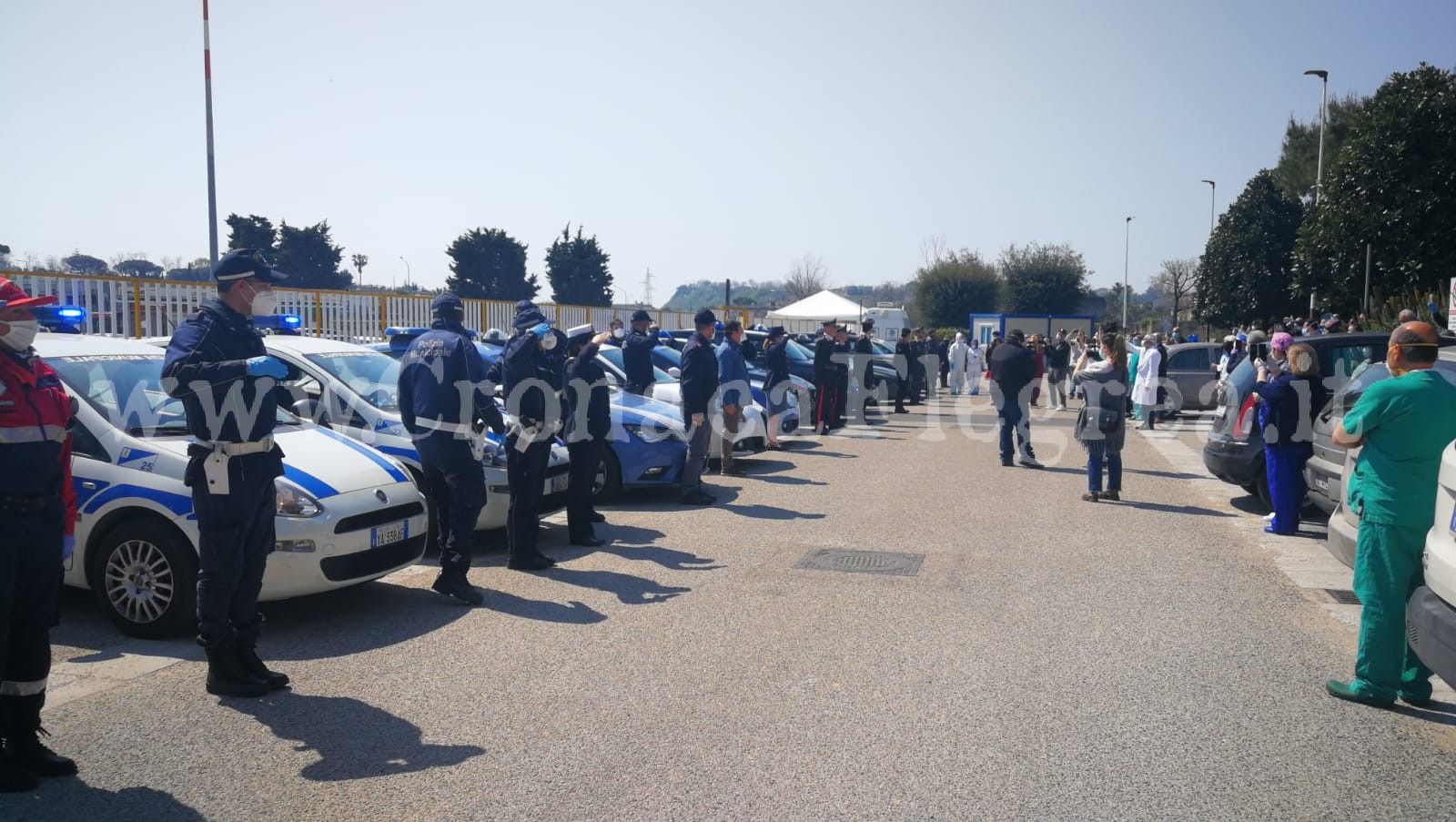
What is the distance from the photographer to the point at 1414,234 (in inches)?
885

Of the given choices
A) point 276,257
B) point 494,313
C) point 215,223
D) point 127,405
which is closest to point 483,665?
point 127,405

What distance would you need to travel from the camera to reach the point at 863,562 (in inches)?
306

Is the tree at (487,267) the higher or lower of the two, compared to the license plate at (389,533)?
higher

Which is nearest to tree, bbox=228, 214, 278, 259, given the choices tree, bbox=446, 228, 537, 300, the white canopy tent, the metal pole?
tree, bbox=446, 228, 537, 300

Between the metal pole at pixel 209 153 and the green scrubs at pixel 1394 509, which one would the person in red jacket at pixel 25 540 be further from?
the metal pole at pixel 209 153

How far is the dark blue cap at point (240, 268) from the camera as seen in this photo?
196 inches

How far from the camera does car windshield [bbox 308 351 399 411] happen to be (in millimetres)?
8234

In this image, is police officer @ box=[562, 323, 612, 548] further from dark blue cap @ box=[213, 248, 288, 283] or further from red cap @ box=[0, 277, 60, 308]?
red cap @ box=[0, 277, 60, 308]

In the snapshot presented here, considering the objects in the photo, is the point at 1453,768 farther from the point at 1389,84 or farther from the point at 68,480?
the point at 1389,84

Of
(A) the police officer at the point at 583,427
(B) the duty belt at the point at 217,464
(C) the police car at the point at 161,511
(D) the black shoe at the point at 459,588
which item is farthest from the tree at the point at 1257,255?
(B) the duty belt at the point at 217,464

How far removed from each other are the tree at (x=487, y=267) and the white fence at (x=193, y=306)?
42.7 m

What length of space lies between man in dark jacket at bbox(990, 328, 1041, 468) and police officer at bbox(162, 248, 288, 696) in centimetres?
1016

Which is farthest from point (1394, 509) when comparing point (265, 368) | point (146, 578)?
point (146, 578)

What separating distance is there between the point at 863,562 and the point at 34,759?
5.32 m
